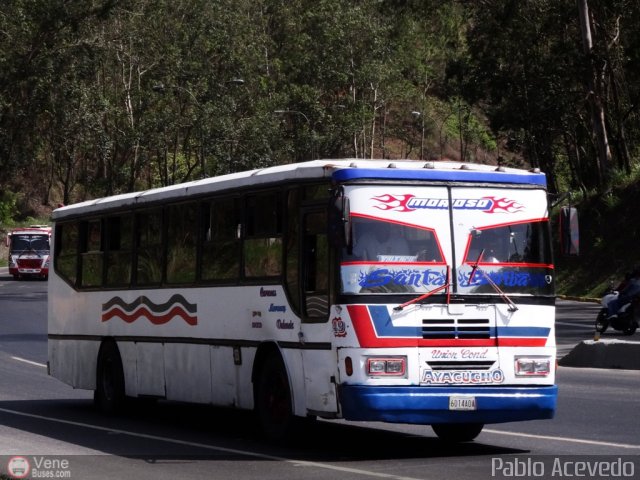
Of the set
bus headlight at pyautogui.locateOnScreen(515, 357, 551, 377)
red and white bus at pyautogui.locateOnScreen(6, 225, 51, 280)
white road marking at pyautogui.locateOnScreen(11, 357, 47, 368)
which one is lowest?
white road marking at pyautogui.locateOnScreen(11, 357, 47, 368)

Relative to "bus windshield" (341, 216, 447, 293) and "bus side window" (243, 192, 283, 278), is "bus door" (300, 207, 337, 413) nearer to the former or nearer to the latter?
"bus windshield" (341, 216, 447, 293)

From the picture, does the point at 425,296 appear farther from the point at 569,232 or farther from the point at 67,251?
the point at 67,251

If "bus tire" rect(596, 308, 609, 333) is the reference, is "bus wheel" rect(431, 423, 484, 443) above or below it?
below

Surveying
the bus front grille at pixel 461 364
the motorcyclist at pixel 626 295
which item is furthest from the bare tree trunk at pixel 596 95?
the bus front grille at pixel 461 364

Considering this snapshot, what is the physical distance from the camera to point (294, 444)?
13.2 metres

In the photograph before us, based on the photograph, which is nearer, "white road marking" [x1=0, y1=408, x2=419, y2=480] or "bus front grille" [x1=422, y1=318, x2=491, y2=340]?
"white road marking" [x1=0, y1=408, x2=419, y2=480]

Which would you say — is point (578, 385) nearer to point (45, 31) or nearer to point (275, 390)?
point (275, 390)

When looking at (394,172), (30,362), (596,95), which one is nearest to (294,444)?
→ (394,172)

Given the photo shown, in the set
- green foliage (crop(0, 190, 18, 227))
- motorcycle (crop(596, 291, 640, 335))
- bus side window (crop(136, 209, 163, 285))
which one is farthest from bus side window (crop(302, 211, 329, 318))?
green foliage (crop(0, 190, 18, 227))

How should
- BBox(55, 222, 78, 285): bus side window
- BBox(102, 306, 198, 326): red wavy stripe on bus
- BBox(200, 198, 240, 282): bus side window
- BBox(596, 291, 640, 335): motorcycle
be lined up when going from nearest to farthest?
1. BBox(200, 198, 240, 282): bus side window
2. BBox(102, 306, 198, 326): red wavy stripe on bus
3. BBox(55, 222, 78, 285): bus side window
4. BBox(596, 291, 640, 335): motorcycle

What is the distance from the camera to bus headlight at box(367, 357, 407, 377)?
12.1 meters

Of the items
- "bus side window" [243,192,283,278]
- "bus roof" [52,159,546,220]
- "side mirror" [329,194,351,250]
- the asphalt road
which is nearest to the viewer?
the asphalt road

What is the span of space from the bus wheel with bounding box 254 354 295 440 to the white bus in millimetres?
20

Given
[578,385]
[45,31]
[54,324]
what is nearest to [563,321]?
[578,385]
